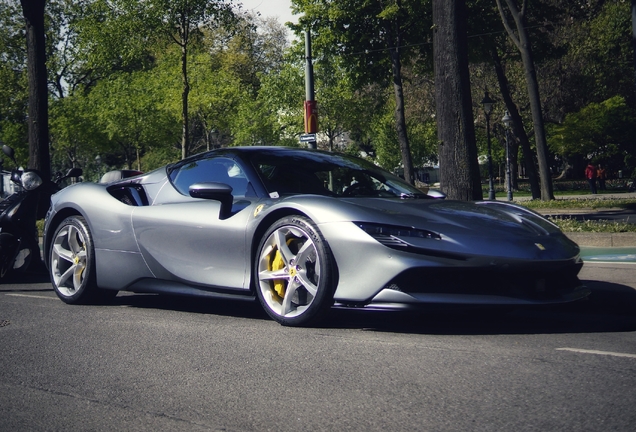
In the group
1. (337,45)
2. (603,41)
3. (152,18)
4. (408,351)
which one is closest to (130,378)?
(408,351)

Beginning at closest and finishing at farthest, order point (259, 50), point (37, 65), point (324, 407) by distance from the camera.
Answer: point (324, 407) < point (37, 65) < point (259, 50)

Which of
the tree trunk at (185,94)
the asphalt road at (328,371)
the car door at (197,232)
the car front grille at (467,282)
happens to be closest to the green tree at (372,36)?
the tree trunk at (185,94)

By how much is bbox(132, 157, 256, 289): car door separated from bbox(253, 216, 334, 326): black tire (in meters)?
0.19

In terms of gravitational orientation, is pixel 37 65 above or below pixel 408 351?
above

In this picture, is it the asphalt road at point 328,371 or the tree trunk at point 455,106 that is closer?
the asphalt road at point 328,371

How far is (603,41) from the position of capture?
4384cm

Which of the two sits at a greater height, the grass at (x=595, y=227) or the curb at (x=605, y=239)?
the grass at (x=595, y=227)

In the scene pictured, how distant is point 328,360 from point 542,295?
150 centimetres

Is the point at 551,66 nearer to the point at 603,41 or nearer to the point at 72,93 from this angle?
the point at 603,41

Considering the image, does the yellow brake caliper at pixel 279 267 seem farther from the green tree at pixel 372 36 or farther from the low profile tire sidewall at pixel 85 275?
the green tree at pixel 372 36

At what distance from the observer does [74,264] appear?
701 centimetres

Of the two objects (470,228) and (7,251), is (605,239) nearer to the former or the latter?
(470,228)

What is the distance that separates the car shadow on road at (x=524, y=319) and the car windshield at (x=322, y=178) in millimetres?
876

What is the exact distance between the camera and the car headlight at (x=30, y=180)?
349 inches
